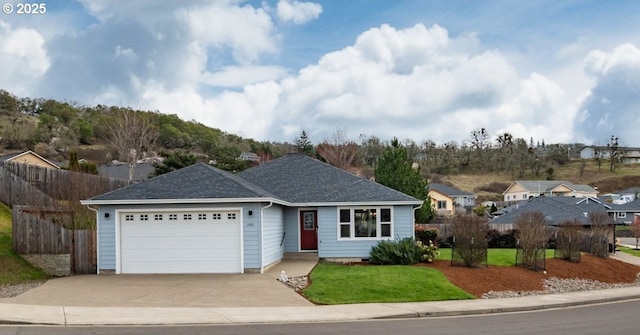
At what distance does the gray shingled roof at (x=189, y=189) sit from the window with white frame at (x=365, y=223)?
15.1ft

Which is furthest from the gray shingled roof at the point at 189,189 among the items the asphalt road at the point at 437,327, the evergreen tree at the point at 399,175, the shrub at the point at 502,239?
the shrub at the point at 502,239

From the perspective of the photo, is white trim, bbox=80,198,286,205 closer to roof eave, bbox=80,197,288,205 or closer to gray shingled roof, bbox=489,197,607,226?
roof eave, bbox=80,197,288,205

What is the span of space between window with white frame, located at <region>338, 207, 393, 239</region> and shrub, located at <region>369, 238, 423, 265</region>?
2.59 feet

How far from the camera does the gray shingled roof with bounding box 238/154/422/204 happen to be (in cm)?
2542

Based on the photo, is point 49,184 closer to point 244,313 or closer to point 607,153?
point 244,313

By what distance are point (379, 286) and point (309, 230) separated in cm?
826

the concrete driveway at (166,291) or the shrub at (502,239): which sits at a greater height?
the concrete driveway at (166,291)

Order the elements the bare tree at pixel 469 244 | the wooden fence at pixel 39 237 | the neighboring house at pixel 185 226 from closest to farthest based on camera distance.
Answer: the wooden fence at pixel 39 237 < the neighboring house at pixel 185 226 < the bare tree at pixel 469 244

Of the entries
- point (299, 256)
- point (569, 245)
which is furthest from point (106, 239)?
point (569, 245)

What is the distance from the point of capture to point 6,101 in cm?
10019

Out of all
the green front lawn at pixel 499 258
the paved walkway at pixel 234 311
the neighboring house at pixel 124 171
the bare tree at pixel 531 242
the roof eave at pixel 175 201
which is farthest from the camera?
the neighboring house at pixel 124 171

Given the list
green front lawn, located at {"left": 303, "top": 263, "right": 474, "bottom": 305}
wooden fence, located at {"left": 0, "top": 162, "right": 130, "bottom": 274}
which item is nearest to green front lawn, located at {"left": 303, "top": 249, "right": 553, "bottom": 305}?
green front lawn, located at {"left": 303, "top": 263, "right": 474, "bottom": 305}

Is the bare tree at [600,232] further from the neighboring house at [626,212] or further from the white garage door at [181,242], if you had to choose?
the neighboring house at [626,212]

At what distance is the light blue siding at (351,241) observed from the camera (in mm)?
25016
